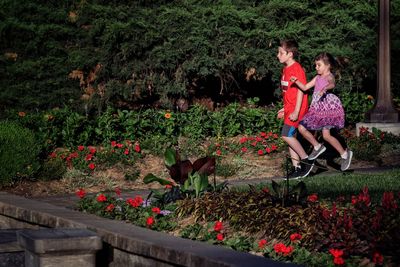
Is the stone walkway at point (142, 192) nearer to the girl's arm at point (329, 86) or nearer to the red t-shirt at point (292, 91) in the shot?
the red t-shirt at point (292, 91)

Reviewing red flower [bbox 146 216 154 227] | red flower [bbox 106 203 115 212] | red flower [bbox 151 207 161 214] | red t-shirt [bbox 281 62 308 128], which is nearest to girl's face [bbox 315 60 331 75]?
red t-shirt [bbox 281 62 308 128]

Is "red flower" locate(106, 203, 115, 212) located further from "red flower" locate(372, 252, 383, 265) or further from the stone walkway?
"red flower" locate(372, 252, 383, 265)

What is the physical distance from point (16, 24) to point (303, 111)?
6.75 m

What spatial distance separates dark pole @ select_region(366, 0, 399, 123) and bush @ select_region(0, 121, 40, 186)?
5.52 meters

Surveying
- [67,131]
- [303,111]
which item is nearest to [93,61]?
[67,131]

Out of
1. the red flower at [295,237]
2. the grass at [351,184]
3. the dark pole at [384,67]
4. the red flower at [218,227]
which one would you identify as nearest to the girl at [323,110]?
the grass at [351,184]

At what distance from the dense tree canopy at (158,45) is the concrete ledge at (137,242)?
23.7ft

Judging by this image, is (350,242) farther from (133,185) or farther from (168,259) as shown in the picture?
(133,185)

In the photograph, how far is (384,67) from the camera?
47.6 feet

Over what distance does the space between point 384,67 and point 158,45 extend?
378 cm

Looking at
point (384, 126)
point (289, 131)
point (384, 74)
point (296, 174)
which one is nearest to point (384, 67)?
point (384, 74)

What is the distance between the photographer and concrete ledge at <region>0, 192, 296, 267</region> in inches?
233

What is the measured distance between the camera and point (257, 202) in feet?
24.5

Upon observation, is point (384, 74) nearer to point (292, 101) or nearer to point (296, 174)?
point (292, 101)
